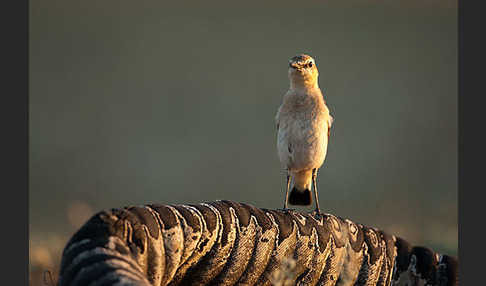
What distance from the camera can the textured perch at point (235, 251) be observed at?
110 inches

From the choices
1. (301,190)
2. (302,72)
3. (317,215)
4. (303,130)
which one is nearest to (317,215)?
(317,215)

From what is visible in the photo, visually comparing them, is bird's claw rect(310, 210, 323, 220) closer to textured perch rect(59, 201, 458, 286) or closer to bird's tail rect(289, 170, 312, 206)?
textured perch rect(59, 201, 458, 286)

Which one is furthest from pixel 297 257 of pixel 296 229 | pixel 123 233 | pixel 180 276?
pixel 123 233

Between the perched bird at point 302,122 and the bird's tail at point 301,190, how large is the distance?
0.92 feet

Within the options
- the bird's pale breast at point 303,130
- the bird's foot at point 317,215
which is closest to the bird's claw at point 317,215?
the bird's foot at point 317,215

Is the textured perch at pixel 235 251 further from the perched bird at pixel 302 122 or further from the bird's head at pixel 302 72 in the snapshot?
the bird's head at pixel 302 72

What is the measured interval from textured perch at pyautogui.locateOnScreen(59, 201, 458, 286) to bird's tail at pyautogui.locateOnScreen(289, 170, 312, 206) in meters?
0.82

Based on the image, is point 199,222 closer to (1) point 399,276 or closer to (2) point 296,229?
(2) point 296,229

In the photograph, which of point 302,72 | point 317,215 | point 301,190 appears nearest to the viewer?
point 317,215

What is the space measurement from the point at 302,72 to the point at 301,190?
1011 mm

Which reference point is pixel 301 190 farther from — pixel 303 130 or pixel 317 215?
pixel 317 215

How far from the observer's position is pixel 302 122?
16.3 ft

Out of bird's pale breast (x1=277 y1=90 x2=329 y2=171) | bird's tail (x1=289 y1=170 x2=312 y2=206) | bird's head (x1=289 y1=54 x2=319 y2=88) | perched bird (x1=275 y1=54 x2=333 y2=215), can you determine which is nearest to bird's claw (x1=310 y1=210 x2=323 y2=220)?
perched bird (x1=275 y1=54 x2=333 y2=215)

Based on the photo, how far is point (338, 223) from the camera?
461 centimetres
